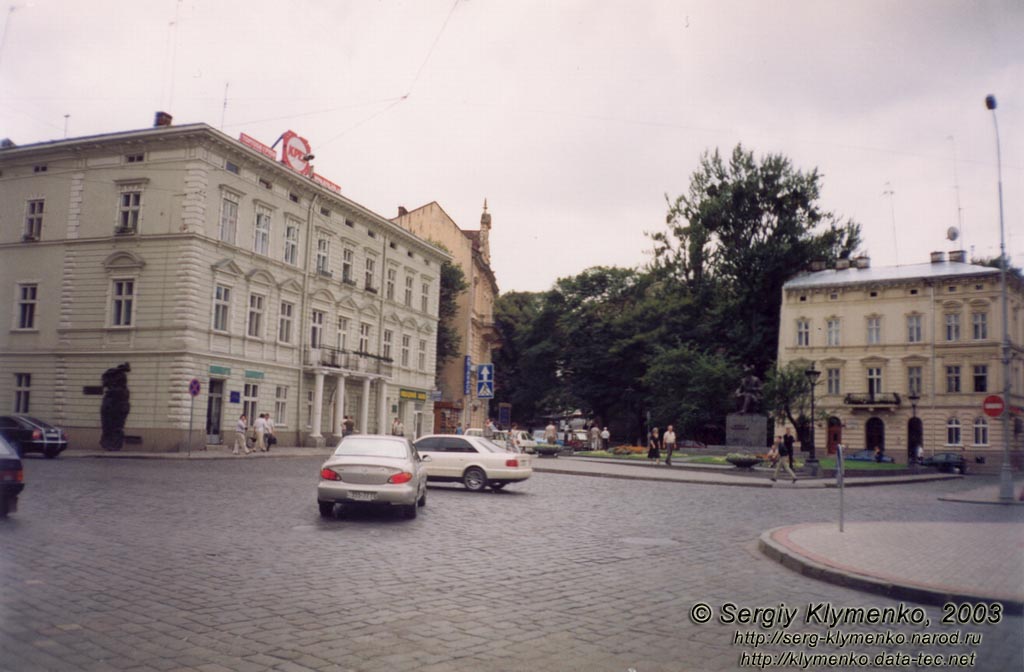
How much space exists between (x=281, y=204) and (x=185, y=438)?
1365cm

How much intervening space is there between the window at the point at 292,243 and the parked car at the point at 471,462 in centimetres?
2275

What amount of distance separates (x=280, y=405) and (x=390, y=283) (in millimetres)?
13699

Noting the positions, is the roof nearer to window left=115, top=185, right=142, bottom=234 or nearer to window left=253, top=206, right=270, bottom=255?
window left=253, top=206, right=270, bottom=255

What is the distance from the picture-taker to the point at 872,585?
8688mm

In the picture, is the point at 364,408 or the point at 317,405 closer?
the point at 317,405

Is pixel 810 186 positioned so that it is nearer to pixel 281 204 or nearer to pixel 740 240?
pixel 740 240

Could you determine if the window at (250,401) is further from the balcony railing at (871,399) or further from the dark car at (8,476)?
the balcony railing at (871,399)

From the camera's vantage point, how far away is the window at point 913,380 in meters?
32.7

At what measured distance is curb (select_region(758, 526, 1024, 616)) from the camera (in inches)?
307

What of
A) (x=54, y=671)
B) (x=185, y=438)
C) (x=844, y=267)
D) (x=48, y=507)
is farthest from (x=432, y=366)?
(x=54, y=671)

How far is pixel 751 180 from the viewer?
6238 cm

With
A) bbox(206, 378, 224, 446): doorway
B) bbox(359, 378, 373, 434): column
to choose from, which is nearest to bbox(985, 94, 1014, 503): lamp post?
bbox(206, 378, 224, 446): doorway

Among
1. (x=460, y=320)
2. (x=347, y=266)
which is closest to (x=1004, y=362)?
(x=347, y=266)

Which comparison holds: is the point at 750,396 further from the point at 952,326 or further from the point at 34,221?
the point at 34,221
